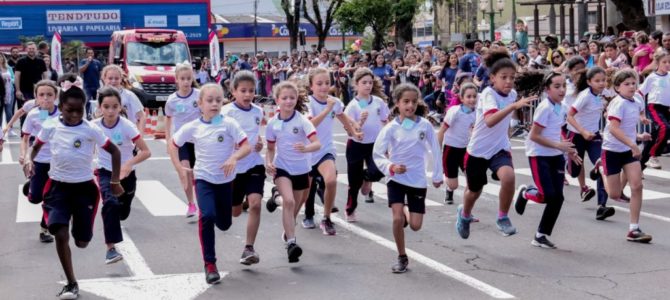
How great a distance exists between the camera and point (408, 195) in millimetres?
8727

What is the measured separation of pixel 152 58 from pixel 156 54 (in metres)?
0.21

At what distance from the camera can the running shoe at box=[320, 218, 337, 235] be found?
34.8 feet

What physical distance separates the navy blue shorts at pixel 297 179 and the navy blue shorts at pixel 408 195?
1.08 metres

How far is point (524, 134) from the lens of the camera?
21.8 metres

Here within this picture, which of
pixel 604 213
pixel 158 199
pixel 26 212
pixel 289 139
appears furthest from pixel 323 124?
pixel 26 212

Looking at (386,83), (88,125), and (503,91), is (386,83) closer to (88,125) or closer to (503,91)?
(503,91)

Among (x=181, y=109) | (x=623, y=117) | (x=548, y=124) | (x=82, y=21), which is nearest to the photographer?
(x=548, y=124)

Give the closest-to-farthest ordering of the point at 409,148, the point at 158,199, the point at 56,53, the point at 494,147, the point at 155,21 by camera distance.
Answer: the point at 409,148, the point at 494,147, the point at 158,199, the point at 56,53, the point at 155,21

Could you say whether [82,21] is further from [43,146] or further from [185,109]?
[43,146]

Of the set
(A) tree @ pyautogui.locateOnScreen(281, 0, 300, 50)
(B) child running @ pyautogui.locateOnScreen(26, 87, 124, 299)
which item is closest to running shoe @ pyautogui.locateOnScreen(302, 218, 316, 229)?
(B) child running @ pyautogui.locateOnScreen(26, 87, 124, 299)

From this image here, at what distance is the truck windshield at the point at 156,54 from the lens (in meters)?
32.8

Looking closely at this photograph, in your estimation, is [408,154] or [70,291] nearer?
[70,291]

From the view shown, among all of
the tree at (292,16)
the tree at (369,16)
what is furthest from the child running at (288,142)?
the tree at (292,16)

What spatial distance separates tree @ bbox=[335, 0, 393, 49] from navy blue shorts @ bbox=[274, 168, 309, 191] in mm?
33272
